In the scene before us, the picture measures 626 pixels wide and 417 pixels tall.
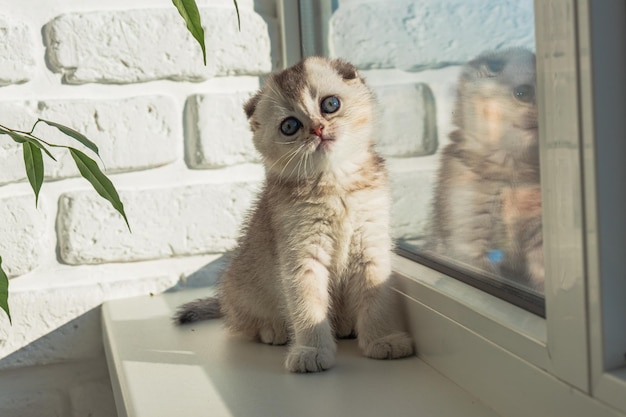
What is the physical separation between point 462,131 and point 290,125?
206 mm

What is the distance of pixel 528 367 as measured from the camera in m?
0.67

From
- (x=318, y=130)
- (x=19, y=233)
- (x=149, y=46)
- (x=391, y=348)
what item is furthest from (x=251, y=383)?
(x=149, y=46)

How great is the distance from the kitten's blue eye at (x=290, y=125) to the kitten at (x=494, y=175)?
18 cm

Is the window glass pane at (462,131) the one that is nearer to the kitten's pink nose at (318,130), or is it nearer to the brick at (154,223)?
the kitten's pink nose at (318,130)

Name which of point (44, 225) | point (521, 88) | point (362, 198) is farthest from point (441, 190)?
point (44, 225)

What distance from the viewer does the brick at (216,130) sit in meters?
1.30

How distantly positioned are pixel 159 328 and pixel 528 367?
63 centimetres

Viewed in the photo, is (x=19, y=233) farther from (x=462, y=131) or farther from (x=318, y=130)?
→ (x=462, y=131)

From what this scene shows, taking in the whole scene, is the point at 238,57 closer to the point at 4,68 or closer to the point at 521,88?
the point at 4,68

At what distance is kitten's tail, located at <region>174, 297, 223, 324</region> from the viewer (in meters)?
1.14

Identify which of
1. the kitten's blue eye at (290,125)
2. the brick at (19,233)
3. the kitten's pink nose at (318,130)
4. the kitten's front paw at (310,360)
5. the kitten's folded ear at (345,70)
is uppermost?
the kitten's folded ear at (345,70)

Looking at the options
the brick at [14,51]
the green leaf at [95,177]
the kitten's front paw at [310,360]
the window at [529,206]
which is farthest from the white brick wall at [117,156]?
the green leaf at [95,177]

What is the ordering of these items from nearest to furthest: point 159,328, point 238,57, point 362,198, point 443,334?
point 443,334, point 362,198, point 159,328, point 238,57

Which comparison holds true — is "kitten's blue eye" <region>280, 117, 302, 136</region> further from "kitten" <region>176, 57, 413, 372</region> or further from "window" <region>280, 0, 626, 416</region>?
"window" <region>280, 0, 626, 416</region>
